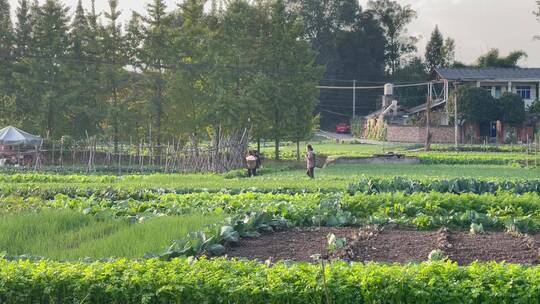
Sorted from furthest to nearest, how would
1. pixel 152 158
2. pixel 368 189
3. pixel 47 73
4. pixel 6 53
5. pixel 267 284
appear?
1. pixel 6 53
2. pixel 47 73
3. pixel 152 158
4. pixel 368 189
5. pixel 267 284

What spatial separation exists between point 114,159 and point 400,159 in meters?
17.3

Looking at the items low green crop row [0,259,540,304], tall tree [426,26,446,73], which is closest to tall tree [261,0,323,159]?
low green crop row [0,259,540,304]

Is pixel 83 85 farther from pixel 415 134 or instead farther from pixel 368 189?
pixel 415 134

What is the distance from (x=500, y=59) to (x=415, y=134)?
22337mm

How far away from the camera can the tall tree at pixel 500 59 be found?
84250 mm

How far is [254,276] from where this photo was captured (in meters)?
7.58

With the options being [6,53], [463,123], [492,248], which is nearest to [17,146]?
[6,53]

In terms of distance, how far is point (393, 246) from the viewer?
11.9 metres

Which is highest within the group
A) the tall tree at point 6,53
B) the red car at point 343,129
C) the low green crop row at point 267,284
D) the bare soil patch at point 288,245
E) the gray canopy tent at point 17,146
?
the tall tree at point 6,53

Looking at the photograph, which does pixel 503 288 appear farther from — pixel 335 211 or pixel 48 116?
pixel 48 116

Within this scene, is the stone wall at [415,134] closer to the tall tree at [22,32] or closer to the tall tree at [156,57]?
the tall tree at [156,57]

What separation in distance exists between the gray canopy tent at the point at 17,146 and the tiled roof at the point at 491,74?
47.9 metres

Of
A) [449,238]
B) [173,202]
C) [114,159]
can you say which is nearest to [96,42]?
[114,159]

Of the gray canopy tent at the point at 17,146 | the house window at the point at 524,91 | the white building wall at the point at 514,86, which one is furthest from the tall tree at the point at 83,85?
the house window at the point at 524,91
